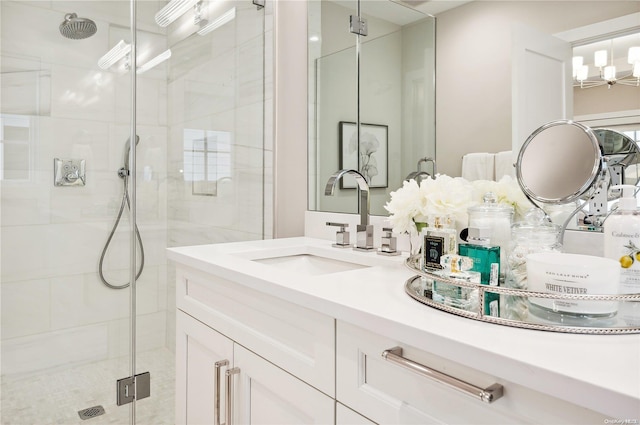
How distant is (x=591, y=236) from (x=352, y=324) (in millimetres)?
643

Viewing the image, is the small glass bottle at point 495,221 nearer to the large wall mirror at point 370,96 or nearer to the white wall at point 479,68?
the white wall at point 479,68

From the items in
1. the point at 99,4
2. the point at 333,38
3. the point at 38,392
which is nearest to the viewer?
the point at 38,392

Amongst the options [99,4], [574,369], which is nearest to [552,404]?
[574,369]

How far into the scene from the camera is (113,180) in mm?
1776

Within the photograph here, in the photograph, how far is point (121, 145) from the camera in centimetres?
179

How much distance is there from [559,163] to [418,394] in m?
0.62

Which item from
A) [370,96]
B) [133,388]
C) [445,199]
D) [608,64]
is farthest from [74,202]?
[608,64]

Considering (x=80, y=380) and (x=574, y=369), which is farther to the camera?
(x=80, y=380)

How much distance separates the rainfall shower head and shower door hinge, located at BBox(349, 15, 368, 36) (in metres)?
1.05

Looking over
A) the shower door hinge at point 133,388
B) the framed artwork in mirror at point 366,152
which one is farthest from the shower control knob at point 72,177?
the framed artwork in mirror at point 366,152

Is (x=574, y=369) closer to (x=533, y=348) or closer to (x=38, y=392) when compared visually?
(x=533, y=348)

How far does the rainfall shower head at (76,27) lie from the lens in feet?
5.44

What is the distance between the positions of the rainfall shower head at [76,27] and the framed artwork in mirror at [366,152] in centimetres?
108

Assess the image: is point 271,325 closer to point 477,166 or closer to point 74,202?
point 477,166
